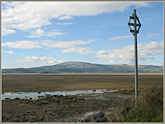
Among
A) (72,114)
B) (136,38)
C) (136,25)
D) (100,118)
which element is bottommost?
(72,114)

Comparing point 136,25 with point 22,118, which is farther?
point 22,118

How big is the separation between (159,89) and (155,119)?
2.75m

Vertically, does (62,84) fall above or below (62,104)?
below

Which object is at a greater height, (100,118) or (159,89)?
(159,89)

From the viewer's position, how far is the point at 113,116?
954cm

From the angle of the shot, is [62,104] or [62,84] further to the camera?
[62,84]

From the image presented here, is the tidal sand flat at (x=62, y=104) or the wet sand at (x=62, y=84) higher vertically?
the tidal sand flat at (x=62, y=104)

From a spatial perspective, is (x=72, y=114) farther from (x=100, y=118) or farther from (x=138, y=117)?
(x=138, y=117)

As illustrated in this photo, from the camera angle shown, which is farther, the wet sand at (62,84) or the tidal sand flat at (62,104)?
the wet sand at (62,84)

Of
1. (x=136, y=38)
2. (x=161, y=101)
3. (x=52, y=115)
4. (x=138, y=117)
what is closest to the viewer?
(x=138, y=117)

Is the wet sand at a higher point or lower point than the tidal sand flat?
lower

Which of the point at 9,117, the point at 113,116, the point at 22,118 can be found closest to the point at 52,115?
the point at 22,118

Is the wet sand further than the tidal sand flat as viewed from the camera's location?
Yes

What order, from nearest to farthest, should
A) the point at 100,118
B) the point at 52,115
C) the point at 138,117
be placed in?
the point at 138,117, the point at 100,118, the point at 52,115
